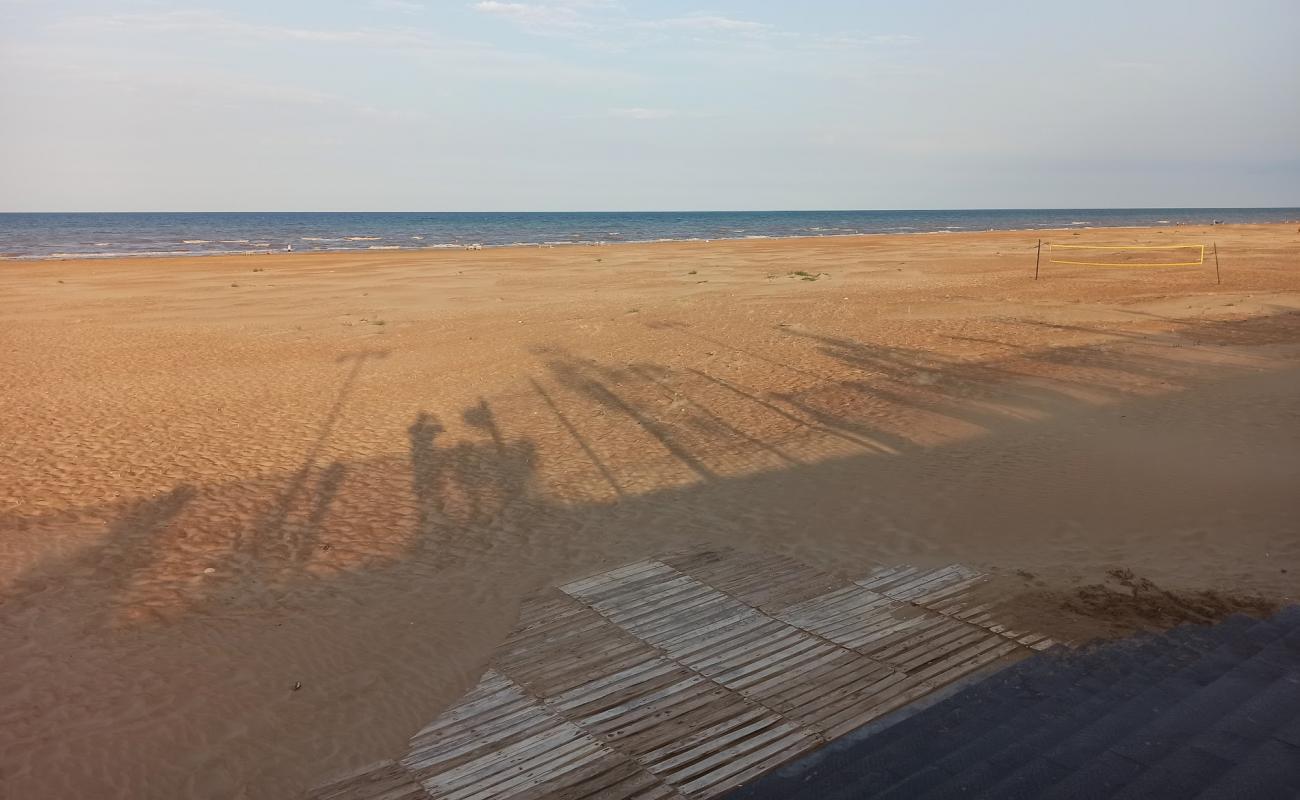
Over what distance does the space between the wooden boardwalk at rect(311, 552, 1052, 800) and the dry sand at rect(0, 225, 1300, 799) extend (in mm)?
445

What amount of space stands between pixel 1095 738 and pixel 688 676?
8.04 feet

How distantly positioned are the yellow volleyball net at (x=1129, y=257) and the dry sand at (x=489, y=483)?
11.4 m

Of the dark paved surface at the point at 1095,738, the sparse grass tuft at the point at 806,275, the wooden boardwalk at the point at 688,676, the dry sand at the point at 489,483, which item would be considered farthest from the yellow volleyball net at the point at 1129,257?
the dark paved surface at the point at 1095,738

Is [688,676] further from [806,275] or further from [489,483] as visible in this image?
[806,275]

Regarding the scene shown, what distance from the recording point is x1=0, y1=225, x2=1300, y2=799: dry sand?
6527mm

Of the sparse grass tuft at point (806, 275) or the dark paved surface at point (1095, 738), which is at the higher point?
the sparse grass tuft at point (806, 275)

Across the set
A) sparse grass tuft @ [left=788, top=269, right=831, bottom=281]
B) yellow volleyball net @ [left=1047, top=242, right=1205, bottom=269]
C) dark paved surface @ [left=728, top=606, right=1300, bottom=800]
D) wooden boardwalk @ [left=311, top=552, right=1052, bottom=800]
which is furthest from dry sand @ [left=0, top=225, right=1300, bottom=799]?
yellow volleyball net @ [left=1047, top=242, right=1205, bottom=269]

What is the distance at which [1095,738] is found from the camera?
5.05 metres

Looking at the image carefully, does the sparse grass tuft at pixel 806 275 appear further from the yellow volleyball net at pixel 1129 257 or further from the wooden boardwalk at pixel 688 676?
the wooden boardwalk at pixel 688 676

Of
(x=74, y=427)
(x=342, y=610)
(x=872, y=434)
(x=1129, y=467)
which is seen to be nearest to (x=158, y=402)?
(x=74, y=427)

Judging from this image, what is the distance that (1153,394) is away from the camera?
13.9 meters

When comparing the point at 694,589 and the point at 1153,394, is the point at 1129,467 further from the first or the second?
the point at 694,589

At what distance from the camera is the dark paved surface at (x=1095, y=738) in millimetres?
4625

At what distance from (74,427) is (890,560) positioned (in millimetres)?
11279
